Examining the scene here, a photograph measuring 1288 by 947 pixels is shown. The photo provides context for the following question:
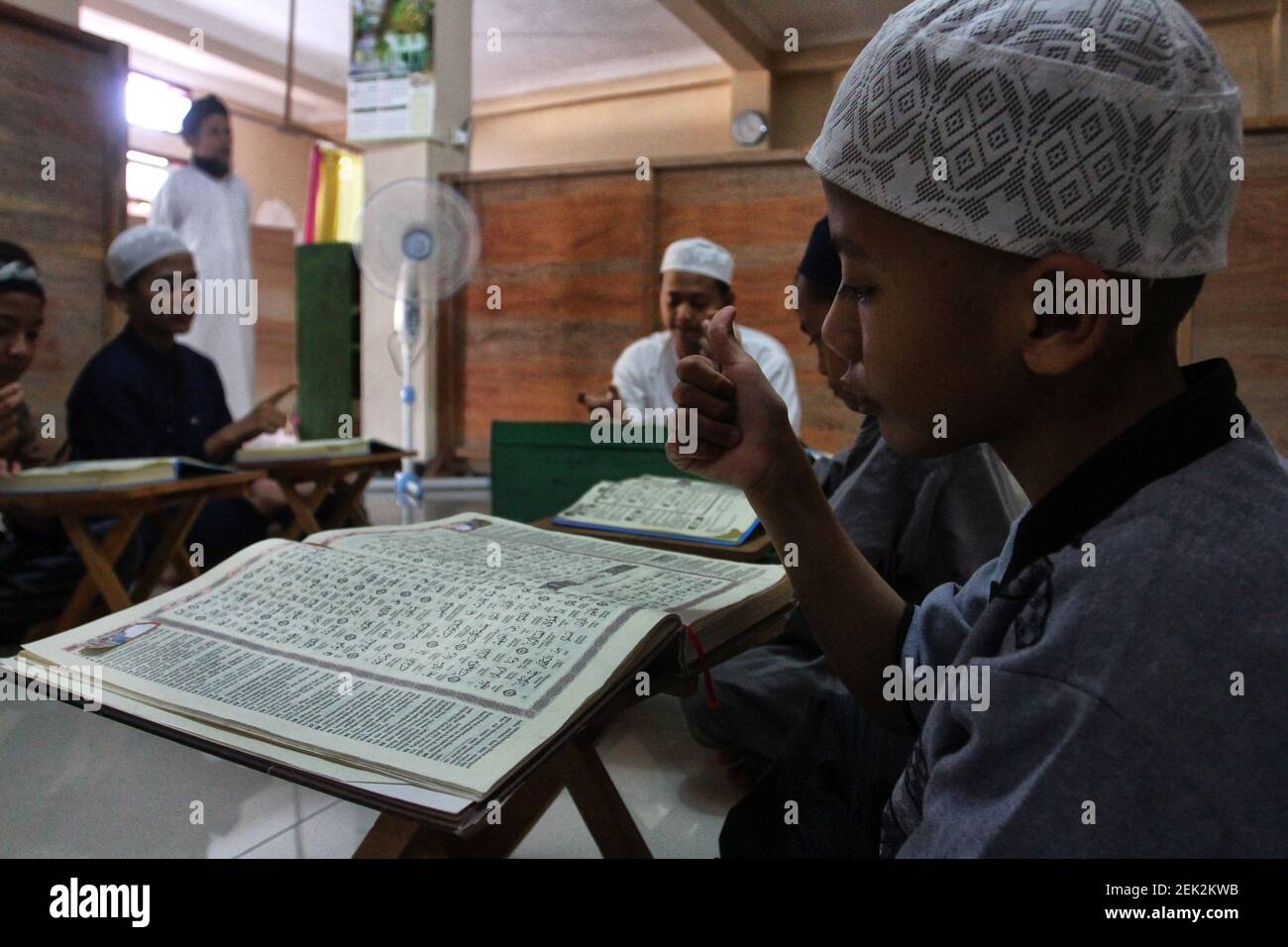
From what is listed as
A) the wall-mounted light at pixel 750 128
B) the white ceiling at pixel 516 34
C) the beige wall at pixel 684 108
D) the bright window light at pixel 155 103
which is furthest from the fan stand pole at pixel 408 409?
the bright window light at pixel 155 103

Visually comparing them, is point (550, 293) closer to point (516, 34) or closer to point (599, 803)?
point (516, 34)

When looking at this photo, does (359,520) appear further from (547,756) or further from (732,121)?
(732,121)

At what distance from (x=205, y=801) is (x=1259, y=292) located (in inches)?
157

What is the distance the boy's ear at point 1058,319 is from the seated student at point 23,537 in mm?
2161

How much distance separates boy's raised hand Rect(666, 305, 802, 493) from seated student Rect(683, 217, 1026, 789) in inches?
13.3

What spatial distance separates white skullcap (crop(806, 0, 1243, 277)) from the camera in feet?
1.46

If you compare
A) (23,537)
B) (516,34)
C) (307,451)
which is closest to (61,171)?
(307,451)

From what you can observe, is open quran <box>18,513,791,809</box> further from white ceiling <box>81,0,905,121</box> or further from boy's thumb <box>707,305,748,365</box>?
white ceiling <box>81,0,905,121</box>

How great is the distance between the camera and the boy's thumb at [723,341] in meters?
0.69

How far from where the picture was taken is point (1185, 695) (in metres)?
0.39

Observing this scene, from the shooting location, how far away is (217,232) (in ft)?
15.6

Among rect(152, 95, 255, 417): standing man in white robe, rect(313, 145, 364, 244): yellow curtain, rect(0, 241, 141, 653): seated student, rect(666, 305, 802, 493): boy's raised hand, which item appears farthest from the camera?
rect(313, 145, 364, 244): yellow curtain

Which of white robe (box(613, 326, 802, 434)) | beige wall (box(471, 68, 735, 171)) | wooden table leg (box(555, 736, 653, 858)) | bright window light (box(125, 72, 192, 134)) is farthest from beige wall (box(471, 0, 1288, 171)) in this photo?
wooden table leg (box(555, 736, 653, 858))

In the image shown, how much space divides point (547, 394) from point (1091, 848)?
4583 millimetres
